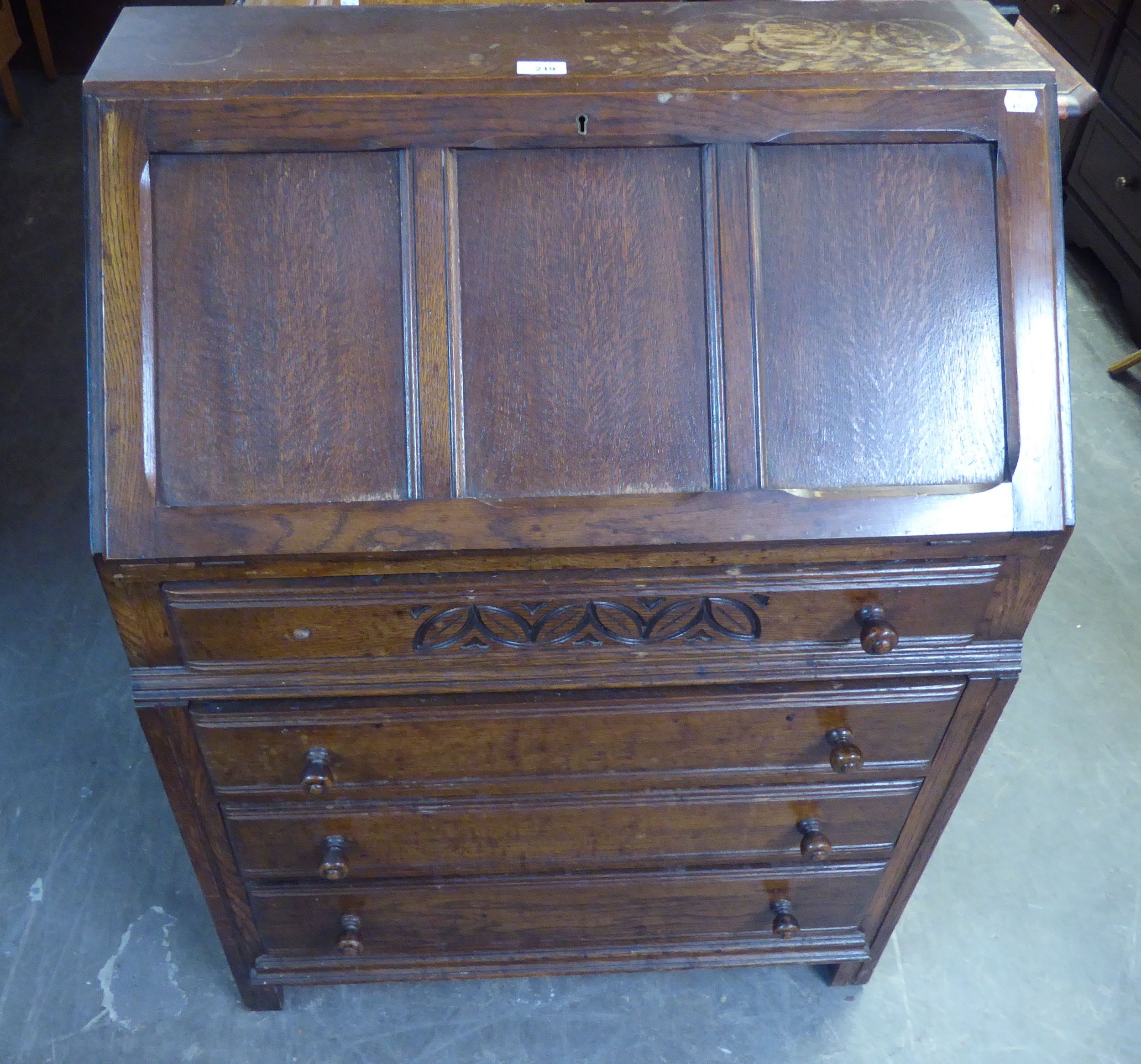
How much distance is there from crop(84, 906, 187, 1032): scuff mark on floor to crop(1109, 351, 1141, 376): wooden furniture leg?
2.86 m

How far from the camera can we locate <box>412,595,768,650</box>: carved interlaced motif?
1.31 metres

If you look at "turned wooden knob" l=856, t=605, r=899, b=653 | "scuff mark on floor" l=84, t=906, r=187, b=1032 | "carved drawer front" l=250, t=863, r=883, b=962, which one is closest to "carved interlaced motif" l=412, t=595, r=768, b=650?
"turned wooden knob" l=856, t=605, r=899, b=653

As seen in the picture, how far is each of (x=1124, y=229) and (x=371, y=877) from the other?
290 cm

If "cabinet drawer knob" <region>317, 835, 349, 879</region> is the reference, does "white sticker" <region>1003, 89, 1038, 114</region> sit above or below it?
above

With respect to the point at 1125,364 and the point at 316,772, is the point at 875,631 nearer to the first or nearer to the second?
the point at 316,772

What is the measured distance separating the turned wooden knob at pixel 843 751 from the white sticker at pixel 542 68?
35.9 inches

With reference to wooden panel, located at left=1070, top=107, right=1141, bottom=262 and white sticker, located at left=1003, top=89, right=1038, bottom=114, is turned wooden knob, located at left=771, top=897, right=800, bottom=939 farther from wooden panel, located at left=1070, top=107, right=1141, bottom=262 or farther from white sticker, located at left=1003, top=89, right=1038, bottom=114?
wooden panel, located at left=1070, top=107, right=1141, bottom=262

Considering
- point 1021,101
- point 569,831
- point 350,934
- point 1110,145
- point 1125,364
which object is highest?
point 1021,101

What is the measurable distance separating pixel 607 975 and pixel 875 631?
1.01 metres

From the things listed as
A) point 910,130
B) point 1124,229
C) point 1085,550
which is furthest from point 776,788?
point 1124,229

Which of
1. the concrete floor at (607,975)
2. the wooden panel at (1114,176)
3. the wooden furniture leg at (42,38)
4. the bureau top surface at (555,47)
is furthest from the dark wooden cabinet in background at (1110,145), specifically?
the wooden furniture leg at (42,38)

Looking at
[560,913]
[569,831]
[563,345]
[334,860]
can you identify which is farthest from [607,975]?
[563,345]

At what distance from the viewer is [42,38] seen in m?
4.10

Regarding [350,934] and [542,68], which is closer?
[542,68]
